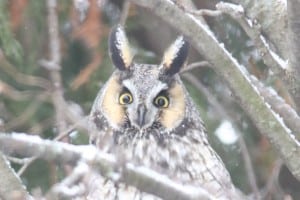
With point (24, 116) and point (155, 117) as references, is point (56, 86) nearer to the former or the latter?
point (155, 117)

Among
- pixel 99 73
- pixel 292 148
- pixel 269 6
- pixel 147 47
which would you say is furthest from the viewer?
pixel 147 47

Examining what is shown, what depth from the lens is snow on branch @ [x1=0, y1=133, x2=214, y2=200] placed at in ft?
5.75

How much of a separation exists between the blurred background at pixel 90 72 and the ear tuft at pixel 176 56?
55 cm

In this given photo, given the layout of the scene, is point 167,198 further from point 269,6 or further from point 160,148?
point 160,148

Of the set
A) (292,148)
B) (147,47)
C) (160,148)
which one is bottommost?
(147,47)

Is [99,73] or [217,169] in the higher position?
[217,169]

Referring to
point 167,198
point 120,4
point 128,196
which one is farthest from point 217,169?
point 120,4

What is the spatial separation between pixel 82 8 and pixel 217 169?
926mm

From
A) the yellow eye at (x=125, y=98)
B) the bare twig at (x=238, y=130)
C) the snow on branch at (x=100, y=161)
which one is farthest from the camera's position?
the bare twig at (x=238, y=130)

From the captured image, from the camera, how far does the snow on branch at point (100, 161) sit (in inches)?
69.1

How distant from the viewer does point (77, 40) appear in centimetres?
427

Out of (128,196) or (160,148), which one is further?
(160,148)

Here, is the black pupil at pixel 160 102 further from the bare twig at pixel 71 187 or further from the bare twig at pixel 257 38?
the bare twig at pixel 71 187

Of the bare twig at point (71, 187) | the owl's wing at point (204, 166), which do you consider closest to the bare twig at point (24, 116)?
the owl's wing at point (204, 166)
